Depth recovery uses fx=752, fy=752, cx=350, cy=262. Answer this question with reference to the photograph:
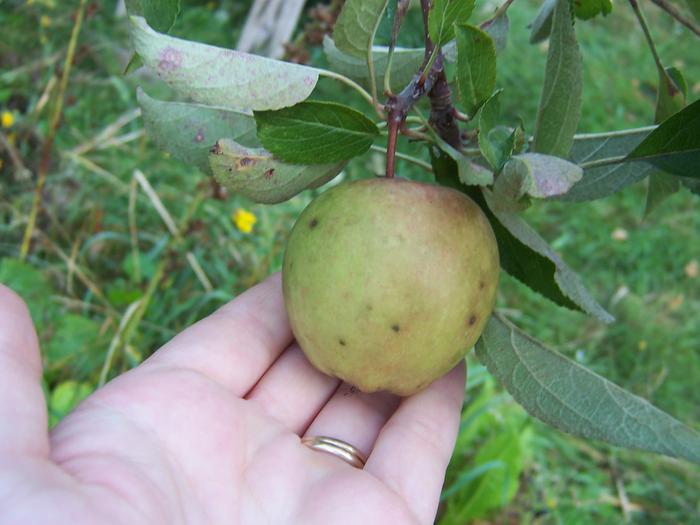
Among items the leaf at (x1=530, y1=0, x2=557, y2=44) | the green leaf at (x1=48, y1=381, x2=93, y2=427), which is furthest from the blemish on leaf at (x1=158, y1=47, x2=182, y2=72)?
the green leaf at (x1=48, y1=381, x2=93, y2=427)

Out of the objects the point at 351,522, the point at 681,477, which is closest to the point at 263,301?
the point at 351,522

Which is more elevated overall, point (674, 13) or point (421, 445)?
point (674, 13)

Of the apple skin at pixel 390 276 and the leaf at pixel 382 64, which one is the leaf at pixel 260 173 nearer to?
the apple skin at pixel 390 276

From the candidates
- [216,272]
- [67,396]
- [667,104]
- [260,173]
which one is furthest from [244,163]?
[216,272]

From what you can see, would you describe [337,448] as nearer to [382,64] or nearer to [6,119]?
[382,64]

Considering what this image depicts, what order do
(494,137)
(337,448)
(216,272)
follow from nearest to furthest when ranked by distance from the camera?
(494,137)
(337,448)
(216,272)

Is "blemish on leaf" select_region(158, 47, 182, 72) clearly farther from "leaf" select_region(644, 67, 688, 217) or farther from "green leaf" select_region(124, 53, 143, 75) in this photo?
"leaf" select_region(644, 67, 688, 217)

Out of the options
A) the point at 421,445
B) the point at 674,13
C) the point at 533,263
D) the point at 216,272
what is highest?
the point at 674,13

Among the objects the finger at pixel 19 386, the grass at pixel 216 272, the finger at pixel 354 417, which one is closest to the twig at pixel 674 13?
the finger at pixel 354 417
